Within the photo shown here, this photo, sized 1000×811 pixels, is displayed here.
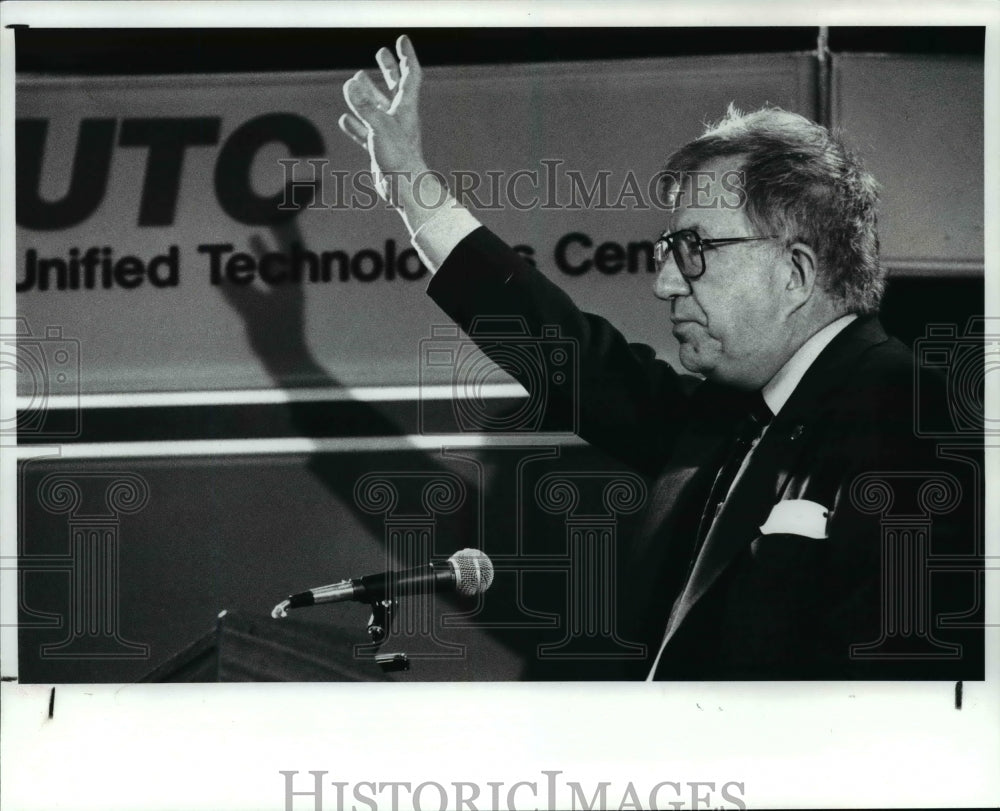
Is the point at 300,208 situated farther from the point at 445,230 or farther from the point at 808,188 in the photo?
the point at 808,188

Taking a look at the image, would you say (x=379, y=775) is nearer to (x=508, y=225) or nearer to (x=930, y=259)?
(x=508, y=225)

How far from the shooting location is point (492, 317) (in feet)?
12.1

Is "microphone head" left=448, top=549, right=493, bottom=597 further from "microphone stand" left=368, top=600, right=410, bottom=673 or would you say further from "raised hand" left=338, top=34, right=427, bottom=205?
"raised hand" left=338, top=34, right=427, bottom=205

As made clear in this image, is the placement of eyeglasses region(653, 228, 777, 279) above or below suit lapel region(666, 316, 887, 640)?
above

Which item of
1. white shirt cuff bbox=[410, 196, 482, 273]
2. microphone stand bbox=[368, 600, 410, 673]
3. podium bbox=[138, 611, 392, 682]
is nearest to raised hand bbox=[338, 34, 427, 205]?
white shirt cuff bbox=[410, 196, 482, 273]

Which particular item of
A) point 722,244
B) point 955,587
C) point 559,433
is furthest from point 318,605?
point 955,587

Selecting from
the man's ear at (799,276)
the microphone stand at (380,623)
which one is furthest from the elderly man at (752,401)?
the microphone stand at (380,623)

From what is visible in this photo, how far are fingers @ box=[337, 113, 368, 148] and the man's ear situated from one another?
4.02 feet

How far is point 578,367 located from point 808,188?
80 cm

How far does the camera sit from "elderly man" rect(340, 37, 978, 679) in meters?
3.55

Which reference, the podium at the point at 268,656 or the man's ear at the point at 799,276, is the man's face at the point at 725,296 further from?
the podium at the point at 268,656

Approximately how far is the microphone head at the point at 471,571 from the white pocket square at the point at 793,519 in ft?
2.49

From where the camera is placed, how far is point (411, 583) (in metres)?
3.67

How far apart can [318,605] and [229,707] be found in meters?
0.37
